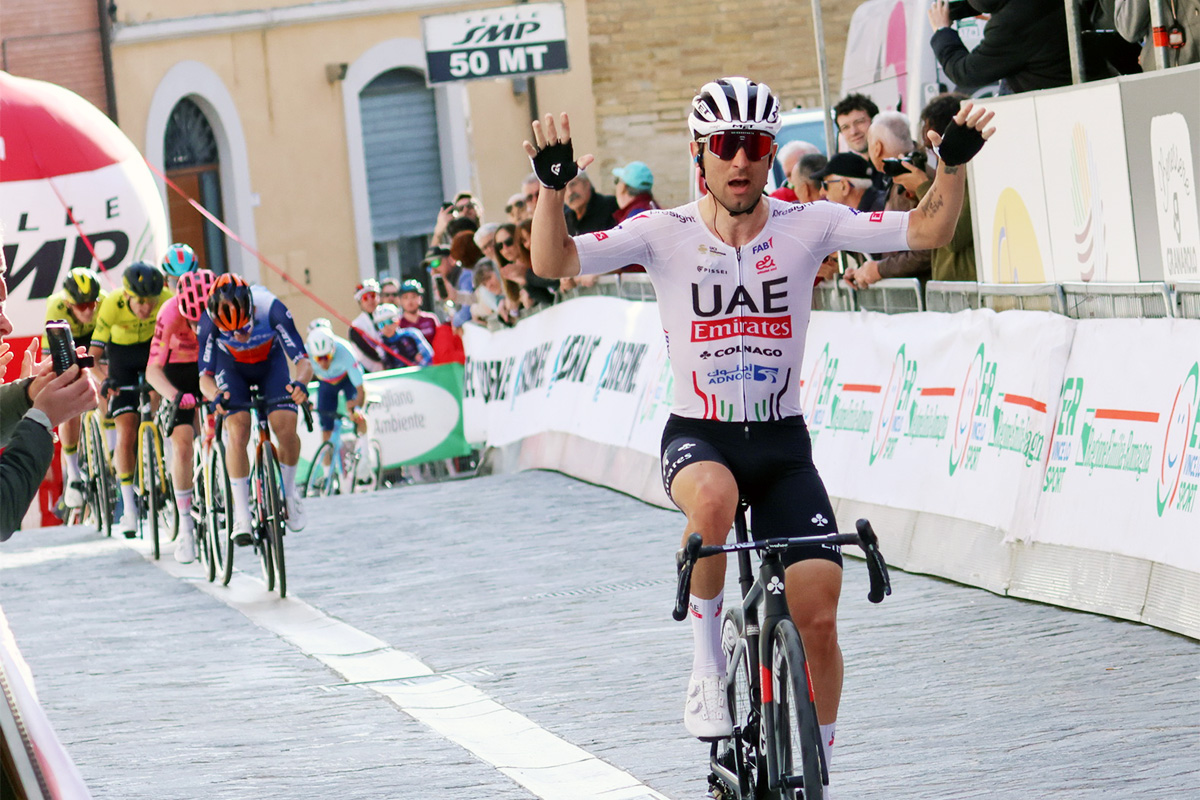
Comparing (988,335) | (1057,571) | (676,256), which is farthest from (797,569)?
(988,335)

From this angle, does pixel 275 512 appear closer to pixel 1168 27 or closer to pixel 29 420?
pixel 1168 27

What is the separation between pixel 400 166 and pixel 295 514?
64.3 feet

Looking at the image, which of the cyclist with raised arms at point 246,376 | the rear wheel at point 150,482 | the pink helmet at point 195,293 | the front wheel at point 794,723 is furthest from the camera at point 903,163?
the rear wheel at point 150,482

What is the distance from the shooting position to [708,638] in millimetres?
5762

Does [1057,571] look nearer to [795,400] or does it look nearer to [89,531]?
[795,400]

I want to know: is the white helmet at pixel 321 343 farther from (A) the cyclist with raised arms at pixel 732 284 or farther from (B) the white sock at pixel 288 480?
(A) the cyclist with raised arms at pixel 732 284

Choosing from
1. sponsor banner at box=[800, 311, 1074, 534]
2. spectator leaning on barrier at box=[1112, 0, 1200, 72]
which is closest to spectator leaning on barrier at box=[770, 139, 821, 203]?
sponsor banner at box=[800, 311, 1074, 534]

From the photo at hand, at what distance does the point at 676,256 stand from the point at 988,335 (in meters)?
4.67

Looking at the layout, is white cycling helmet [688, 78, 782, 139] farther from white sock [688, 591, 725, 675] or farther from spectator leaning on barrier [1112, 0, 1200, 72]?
spectator leaning on barrier [1112, 0, 1200, 72]

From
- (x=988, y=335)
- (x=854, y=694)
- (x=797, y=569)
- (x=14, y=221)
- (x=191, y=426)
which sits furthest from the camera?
(x=14, y=221)

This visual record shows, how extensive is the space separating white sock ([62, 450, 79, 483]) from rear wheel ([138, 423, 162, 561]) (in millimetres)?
2987

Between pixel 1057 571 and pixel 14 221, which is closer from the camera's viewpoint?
pixel 1057 571

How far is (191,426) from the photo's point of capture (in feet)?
48.5

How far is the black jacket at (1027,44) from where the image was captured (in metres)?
11.1
